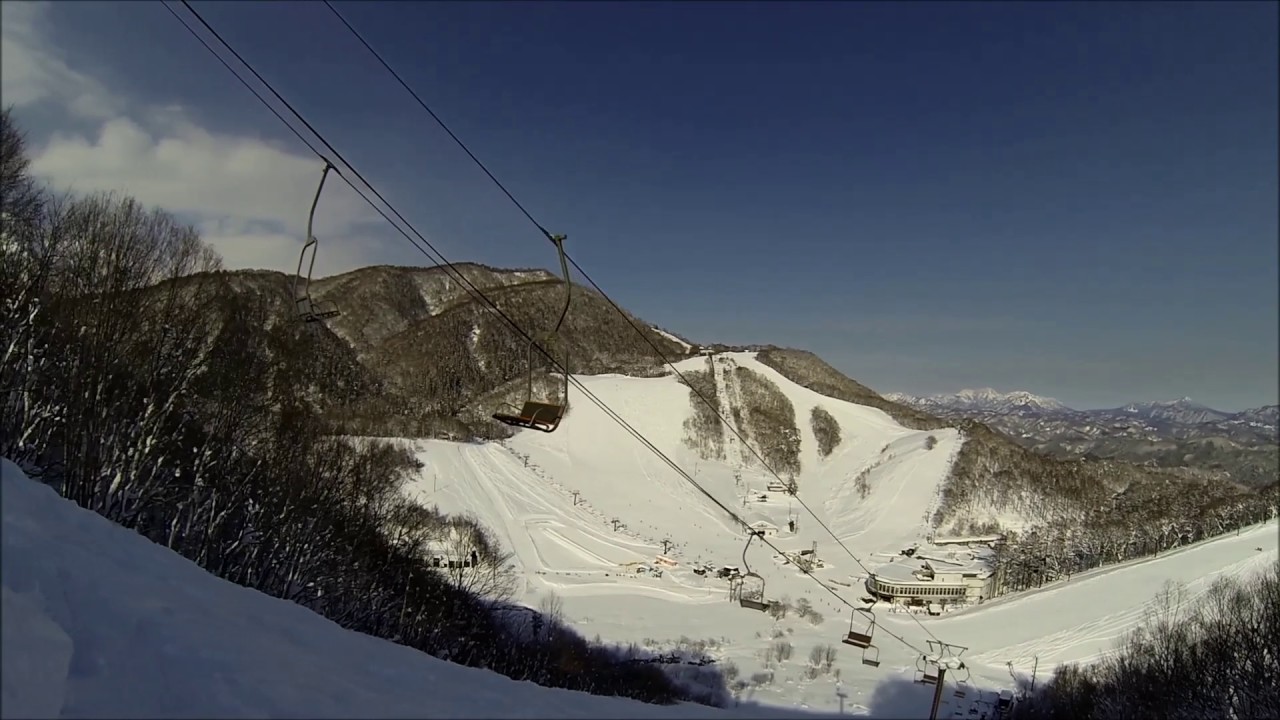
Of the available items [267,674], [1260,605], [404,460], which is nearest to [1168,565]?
[1260,605]

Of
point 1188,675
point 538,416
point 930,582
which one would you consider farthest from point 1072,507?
point 538,416

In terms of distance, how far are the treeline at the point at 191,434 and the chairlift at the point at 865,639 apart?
7.06 meters

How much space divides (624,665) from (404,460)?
26.2 m

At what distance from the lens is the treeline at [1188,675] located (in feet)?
56.7

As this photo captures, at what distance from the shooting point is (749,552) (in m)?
47.2

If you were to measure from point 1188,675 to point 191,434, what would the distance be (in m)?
30.3

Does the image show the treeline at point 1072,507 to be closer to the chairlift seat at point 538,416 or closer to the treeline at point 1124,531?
the treeline at point 1124,531

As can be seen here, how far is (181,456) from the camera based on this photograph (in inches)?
588

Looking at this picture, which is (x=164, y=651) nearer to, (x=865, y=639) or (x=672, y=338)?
(x=865, y=639)

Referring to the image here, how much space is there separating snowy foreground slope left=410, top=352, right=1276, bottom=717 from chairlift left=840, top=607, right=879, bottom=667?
2.35 ft

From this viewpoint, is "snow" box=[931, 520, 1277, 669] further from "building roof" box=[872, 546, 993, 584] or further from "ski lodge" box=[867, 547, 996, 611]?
"building roof" box=[872, 546, 993, 584]

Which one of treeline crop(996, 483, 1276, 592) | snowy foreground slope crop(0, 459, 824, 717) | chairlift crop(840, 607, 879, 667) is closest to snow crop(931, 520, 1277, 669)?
treeline crop(996, 483, 1276, 592)

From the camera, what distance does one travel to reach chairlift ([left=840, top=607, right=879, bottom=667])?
16.8 m

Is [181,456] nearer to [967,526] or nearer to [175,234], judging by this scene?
[175,234]
